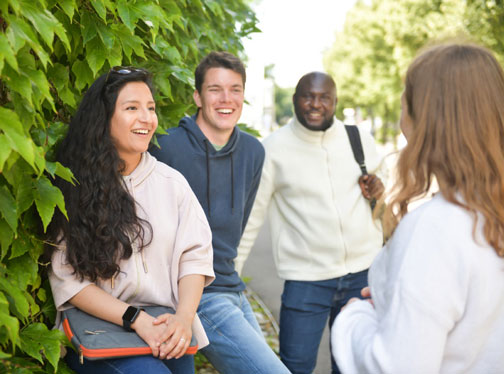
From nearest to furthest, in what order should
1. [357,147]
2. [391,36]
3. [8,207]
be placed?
[8,207] → [357,147] → [391,36]

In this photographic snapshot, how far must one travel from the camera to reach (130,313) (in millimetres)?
2414

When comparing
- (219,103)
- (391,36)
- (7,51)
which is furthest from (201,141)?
(391,36)

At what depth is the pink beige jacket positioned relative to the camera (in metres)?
2.47

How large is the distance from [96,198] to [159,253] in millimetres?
367

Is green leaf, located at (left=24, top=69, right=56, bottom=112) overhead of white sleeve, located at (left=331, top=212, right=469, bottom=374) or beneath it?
overhead

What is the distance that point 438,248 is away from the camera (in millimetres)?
1539

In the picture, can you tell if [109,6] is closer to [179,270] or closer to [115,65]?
[115,65]

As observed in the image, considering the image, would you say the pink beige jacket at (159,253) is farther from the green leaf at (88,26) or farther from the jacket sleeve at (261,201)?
the jacket sleeve at (261,201)

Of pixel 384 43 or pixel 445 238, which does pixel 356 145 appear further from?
pixel 384 43

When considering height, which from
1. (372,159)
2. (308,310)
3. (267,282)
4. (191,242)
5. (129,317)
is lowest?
(267,282)

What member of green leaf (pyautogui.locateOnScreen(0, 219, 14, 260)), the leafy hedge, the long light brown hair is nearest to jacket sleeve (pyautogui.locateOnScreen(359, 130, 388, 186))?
the leafy hedge

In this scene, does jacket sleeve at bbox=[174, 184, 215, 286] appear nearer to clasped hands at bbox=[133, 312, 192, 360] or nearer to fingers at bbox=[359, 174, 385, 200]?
clasped hands at bbox=[133, 312, 192, 360]

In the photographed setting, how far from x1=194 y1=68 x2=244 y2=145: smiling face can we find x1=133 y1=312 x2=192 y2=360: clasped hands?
1.24m

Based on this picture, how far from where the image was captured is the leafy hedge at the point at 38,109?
1922 millimetres
